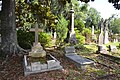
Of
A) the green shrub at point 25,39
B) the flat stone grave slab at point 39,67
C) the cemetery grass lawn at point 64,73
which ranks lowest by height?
the cemetery grass lawn at point 64,73

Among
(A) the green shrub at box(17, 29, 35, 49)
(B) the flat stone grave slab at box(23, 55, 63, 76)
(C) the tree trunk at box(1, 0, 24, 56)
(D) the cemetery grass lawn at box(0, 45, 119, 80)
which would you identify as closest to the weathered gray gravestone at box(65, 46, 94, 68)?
(D) the cemetery grass lawn at box(0, 45, 119, 80)

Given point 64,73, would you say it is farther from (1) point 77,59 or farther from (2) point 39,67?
(1) point 77,59

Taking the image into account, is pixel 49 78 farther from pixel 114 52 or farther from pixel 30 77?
pixel 114 52

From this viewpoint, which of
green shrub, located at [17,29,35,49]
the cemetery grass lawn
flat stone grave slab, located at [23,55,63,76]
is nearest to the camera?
the cemetery grass lawn

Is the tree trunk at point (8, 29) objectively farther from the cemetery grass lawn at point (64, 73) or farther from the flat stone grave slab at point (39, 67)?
the flat stone grave slab at point (39, 67)

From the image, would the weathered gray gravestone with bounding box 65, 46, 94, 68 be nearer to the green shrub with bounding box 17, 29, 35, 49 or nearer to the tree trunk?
the tree trunk

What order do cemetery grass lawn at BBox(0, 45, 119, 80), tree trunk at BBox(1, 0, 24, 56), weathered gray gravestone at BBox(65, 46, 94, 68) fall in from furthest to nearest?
tree trunk at BBox(1, 0, 24, 56)
weathered gray gravestone at BBox(65, 46, 94, 68)
cemetery grass lawn at BBox(0, 45, 119, 80)

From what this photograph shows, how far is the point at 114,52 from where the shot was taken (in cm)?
1155

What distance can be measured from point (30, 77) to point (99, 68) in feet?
10.3

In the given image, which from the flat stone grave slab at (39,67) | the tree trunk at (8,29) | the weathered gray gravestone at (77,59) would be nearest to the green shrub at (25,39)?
the tree trunk at (8,29)

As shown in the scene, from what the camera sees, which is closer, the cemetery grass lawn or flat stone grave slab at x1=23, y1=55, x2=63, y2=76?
the cemetery grass lawn

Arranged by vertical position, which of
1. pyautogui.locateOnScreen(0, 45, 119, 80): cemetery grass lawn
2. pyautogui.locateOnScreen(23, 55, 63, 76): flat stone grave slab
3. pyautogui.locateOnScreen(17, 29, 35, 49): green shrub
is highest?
pyautogui.locateOnScreen(17, 29, 35, 49): green shrub

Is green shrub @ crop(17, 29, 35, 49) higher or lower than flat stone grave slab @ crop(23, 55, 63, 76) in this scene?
higher

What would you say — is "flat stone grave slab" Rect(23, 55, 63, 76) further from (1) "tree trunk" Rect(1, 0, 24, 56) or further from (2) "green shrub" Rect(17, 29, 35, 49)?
(2) "green shrub" Rect(17, 29, 35, 49)
